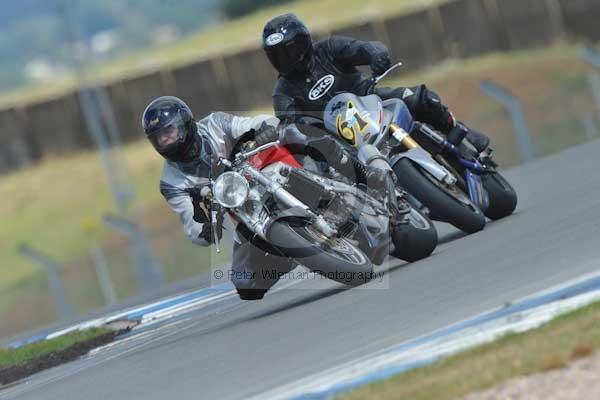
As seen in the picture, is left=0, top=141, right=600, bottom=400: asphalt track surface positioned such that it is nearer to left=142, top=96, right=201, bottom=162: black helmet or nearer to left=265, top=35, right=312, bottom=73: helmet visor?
left=142, top=96, right=201, bottom=162: black helmet

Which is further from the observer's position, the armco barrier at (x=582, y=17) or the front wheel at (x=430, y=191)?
the armco barrier at (x=582, y=17)

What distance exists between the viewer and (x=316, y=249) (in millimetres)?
9578

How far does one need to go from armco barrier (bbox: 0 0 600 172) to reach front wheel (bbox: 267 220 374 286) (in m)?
29.1

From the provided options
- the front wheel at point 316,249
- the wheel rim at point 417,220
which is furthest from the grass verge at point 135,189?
the front wheel at point 316,249

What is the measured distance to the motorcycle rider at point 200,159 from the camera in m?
10.0

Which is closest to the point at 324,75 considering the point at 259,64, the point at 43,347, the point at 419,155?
the point at 419,155

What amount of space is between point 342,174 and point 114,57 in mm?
54808

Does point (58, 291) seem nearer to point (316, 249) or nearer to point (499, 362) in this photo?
point (316, 249)

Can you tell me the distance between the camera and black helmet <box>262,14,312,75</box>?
10719mm

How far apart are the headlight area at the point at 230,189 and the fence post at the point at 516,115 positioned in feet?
31.8

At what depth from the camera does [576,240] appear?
30.9 ft

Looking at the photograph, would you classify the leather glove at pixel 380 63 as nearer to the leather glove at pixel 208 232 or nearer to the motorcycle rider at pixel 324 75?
the motorcycle rider at pixel 324 75

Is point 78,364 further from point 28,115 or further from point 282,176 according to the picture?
point 28,115

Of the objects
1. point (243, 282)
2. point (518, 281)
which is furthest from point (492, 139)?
point (518, 281)
